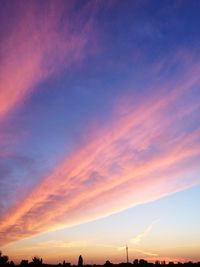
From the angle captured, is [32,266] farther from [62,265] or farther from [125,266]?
[125,266]

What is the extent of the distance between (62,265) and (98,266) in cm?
657

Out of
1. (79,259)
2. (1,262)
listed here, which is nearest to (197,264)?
(79,259)

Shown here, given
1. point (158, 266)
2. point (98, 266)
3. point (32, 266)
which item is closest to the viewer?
point (32, 266)

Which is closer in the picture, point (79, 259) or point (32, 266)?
point (32, 266)

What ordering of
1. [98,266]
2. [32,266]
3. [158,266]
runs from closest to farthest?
[32,266]
[158,266]
[98,266]

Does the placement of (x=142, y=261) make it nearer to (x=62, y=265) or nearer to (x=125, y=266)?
(x=125, y=266)

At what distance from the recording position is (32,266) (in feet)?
157

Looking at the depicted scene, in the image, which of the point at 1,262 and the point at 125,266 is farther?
the point at 125,266

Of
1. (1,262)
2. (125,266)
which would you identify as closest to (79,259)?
(125,266)

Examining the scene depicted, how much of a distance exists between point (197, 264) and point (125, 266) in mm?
13298

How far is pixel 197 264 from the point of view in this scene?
55.3 metres

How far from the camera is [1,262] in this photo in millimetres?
49906

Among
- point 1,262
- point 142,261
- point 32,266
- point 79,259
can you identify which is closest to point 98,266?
point 79,259

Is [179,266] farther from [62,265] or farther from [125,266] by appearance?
[62,265]
